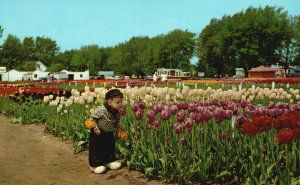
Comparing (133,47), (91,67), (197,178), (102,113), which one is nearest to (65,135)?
(102,113)

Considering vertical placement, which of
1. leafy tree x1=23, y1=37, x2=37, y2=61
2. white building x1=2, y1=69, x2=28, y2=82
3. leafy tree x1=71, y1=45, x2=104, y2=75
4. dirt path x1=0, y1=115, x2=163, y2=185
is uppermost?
leafy tree x1=23, y1=37, x2=37, y2=61

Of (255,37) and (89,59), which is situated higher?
(255,37)

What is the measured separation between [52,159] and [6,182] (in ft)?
5.47

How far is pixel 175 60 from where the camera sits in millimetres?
90125

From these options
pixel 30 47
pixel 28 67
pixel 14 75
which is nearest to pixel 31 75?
pixel 14 75

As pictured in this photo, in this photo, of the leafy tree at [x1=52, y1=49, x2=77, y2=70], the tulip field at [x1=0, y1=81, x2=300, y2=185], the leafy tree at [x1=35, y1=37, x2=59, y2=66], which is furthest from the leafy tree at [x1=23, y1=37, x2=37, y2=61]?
the tulip field at [x1=0, y1=81, x2=300, y2=185]

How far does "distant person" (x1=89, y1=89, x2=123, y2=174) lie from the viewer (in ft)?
21.0

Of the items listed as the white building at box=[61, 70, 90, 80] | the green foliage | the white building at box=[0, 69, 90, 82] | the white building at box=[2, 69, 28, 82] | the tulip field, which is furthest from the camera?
the white building at box=[61, 70, 90, 80]

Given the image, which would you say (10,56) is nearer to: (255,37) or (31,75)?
(31,75)

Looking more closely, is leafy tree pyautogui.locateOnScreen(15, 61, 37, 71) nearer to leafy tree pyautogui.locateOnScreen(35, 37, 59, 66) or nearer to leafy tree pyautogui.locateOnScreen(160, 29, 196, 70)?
leafy tree pyautogui.locateOnScreen(35, 37, 59, 66)

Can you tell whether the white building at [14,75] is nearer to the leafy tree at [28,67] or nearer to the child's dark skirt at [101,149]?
the leafy tree at [28,67]

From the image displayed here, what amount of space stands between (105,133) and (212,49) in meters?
75.0

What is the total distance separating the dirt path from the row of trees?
52.3m

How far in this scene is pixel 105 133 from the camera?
657 cm
